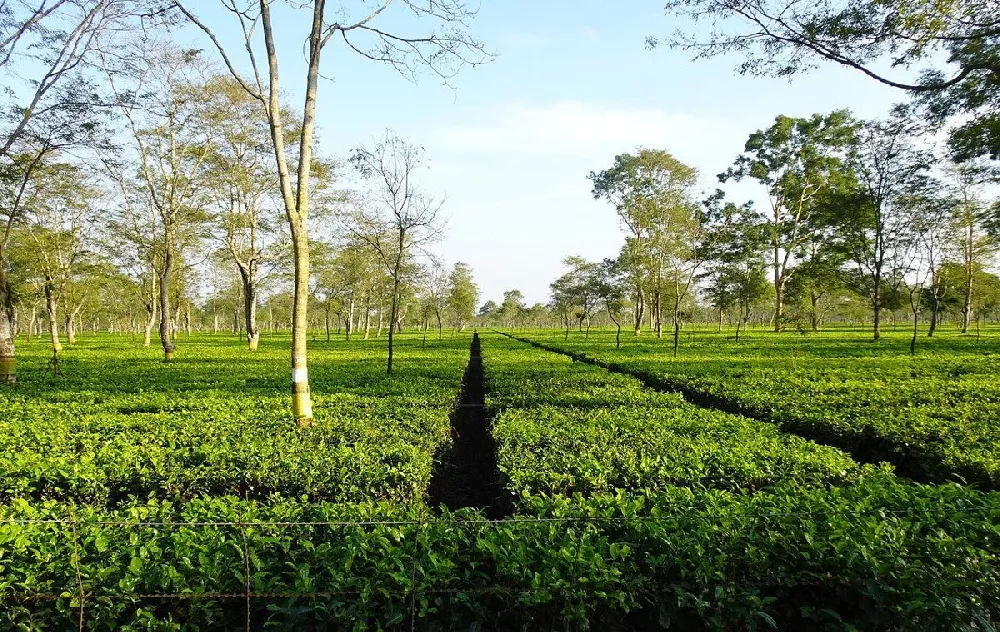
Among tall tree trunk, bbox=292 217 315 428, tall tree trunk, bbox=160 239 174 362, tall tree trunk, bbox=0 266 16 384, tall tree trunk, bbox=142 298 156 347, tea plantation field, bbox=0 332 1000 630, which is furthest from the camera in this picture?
tall tree trunk, bbox=142 298 156 347

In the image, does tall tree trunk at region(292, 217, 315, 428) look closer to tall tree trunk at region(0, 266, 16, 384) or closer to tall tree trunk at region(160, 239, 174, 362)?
tall tree trunk at region(0, 266, 16, 384)

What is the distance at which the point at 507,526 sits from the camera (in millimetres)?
3969

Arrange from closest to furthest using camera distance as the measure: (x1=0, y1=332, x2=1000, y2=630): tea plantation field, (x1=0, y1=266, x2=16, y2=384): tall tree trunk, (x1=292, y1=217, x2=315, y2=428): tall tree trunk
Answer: (x1=0, y1=332, x2=1000, y2=630): tea plantation field < (x1=292, y1=217, x2=315, y2=428): tall tree trunk < (x1=0, y1=266, x2=16, y2=384): tall tree trunk

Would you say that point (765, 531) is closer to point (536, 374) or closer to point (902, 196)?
point (536, 374)

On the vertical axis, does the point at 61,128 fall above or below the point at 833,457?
above

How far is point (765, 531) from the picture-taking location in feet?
12.5

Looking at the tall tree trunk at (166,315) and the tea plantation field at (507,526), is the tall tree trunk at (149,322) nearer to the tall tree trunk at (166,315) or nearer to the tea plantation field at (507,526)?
the tall tree trunk at (166,315)

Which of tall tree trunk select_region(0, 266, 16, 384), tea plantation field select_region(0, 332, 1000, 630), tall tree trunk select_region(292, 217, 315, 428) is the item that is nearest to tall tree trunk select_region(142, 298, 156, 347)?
tall tree trunk select_region(0, 266, 16, 384)

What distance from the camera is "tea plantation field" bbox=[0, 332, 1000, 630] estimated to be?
318 cm

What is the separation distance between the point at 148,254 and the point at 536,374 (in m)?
35.3

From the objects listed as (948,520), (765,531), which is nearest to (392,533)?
(765,531)

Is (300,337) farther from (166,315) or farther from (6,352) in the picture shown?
(166,315)

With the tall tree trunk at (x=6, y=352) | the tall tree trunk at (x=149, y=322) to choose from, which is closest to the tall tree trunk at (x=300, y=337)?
the tall tree trunk at (x=6, y=352)

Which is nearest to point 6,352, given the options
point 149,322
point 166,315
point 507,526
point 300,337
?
point 166,315
